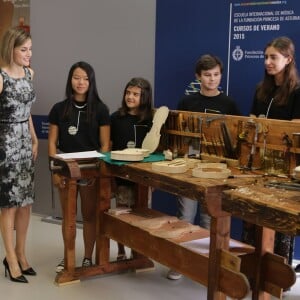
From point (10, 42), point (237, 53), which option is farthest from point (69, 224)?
point (237, 53)

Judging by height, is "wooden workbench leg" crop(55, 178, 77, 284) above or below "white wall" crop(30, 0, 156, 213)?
below

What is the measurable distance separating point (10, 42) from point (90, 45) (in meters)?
1.47

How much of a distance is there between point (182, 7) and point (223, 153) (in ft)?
5.04

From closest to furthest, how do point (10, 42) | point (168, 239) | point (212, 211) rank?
1. point (212, 211)
2. point (168, 239)
3. point (10, 42)

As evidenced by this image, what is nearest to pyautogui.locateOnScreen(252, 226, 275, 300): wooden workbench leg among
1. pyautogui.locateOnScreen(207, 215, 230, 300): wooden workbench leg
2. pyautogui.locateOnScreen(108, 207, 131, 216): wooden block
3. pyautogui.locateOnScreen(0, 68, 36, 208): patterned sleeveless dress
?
pyautogui.locateOnScreen(207, 215, 230, 300): wooden workbench leg

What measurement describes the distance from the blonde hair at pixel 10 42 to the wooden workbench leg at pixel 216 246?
159 cm

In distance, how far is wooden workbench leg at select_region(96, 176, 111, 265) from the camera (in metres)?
3.32

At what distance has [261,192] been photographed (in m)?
2.15

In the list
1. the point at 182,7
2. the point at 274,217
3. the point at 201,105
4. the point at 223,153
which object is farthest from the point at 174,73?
the point at 274,217

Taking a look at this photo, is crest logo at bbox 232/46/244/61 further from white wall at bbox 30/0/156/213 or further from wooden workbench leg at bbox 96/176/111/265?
wooden workbench leg at bbox 96/176/111/265

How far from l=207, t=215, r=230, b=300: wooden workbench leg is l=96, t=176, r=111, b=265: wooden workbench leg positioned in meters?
1.09

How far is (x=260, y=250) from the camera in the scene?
2.62 metres

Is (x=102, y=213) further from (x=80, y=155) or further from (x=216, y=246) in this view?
(x=216, y=246)

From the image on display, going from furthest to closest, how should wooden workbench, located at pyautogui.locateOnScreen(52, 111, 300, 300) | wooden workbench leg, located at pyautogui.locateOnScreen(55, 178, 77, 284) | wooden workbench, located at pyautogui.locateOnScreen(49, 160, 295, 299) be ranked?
wooden workbench leg, located at pyautogui.locateOnScreen(55, 178, 77, 284), wooden workbench, located at pyautogui.locateOnScreen(49, 160, 295, 299), wooden workbench, located at pyautogui.locateOnScreen(52, 111, 300, 300)
